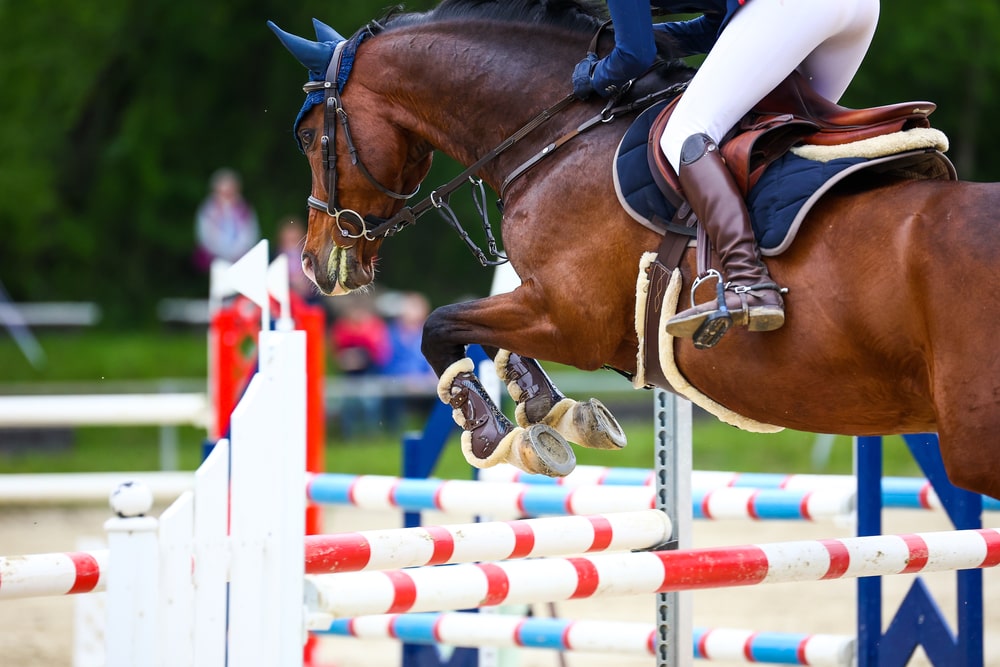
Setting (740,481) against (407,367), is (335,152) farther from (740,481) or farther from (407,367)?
(407,367)

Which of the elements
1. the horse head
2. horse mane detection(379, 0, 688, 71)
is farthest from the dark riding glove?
the horse head

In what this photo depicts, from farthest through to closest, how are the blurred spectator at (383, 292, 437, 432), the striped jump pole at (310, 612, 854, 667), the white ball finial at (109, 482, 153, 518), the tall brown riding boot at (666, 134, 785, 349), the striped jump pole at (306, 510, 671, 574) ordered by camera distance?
1. the blurred spectator at (383, 292, 437, 432)
2. the striped jump pole at (310, 612, 854, 667)
3. the tall brown riding boot at (666, 134, 785, 349)
4. the striped jump pole at (306, 510, 671, 574)
5. the white ball finial at (109, 482, 153, 518)

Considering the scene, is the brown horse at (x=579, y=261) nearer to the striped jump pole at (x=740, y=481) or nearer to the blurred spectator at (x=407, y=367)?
the striped jump pole at (x=740, y=481)

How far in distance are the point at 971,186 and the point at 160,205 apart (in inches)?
544

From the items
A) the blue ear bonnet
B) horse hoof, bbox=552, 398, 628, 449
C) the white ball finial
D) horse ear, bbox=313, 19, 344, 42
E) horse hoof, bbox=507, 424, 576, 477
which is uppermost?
horse ear, bbox=313, 19, 344, 42

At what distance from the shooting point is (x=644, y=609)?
6453 mm

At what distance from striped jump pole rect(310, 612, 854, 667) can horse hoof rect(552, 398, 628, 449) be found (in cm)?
66

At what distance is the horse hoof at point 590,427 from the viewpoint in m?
3.45

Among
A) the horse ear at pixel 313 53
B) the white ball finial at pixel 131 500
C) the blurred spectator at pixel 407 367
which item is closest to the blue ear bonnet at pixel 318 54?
the horse ear at pixel 313 53

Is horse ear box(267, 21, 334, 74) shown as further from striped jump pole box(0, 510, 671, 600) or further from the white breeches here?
striped jump pole box(0, 510, 671, 600)

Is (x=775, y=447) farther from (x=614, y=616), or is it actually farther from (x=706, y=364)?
(x=706, y=364)

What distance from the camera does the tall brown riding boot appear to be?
2865mm

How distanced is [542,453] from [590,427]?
198 millimetres

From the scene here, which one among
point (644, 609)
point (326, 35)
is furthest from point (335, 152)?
point (644, 609)
